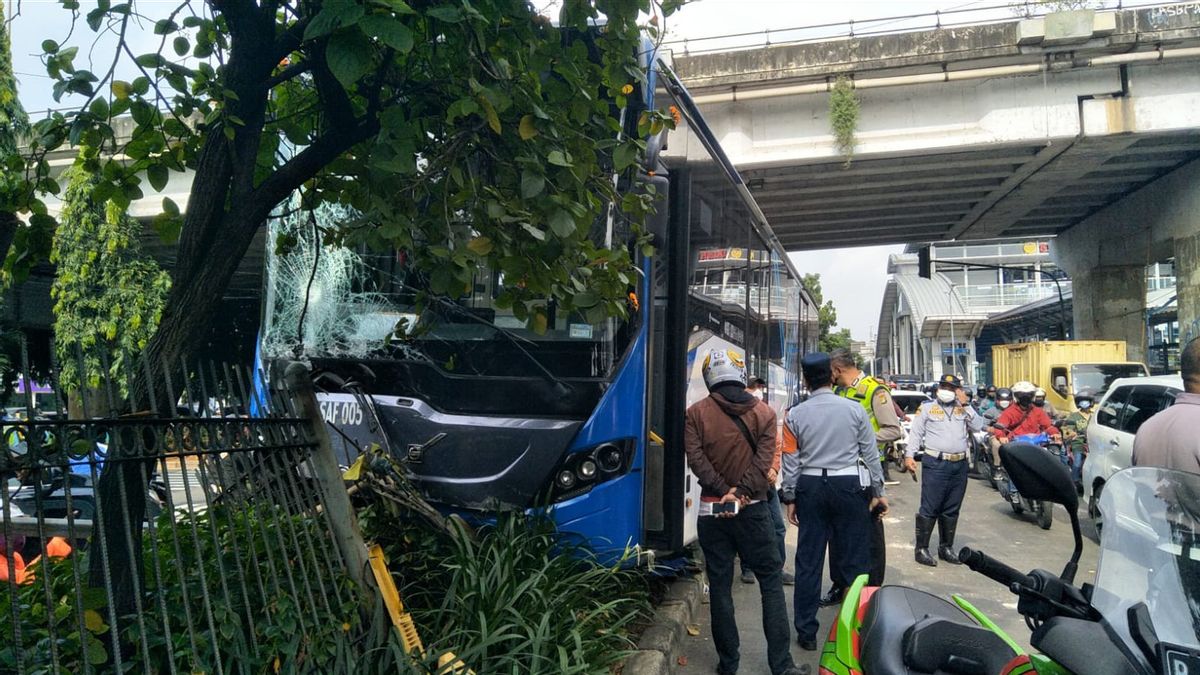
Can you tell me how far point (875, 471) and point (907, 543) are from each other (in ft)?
12.3

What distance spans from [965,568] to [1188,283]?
13.9 meters

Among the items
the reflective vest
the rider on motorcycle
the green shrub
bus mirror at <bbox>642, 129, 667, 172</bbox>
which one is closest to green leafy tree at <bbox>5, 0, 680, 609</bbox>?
bus mirror at <bbox>642, 129, 667, 172</bbox>

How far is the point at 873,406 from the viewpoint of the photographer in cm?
758

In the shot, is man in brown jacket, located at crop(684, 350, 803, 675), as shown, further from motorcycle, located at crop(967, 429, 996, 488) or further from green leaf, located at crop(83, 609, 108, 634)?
motorcycle, located at crop(967, 429, 996, 488)

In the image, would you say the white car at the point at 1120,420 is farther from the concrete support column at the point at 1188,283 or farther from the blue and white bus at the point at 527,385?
the concrete support column at the point at 1188,283

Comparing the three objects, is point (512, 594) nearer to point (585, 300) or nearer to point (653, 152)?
point (585, 300)

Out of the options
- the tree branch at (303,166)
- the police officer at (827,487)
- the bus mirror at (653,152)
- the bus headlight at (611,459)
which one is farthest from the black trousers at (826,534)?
the tree branch at (303,166)

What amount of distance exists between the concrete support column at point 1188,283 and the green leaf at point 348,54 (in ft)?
62.9

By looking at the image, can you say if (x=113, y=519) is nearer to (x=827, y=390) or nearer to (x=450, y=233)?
(x=450, y=233)

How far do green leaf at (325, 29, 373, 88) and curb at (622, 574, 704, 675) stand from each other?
320 cm

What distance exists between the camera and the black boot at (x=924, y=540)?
304 inches

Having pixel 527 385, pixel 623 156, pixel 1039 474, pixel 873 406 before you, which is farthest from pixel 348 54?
pixel 873 406

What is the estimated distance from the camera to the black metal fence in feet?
7.31

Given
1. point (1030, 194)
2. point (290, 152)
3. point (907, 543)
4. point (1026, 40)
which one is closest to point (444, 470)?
point (290, 152)
